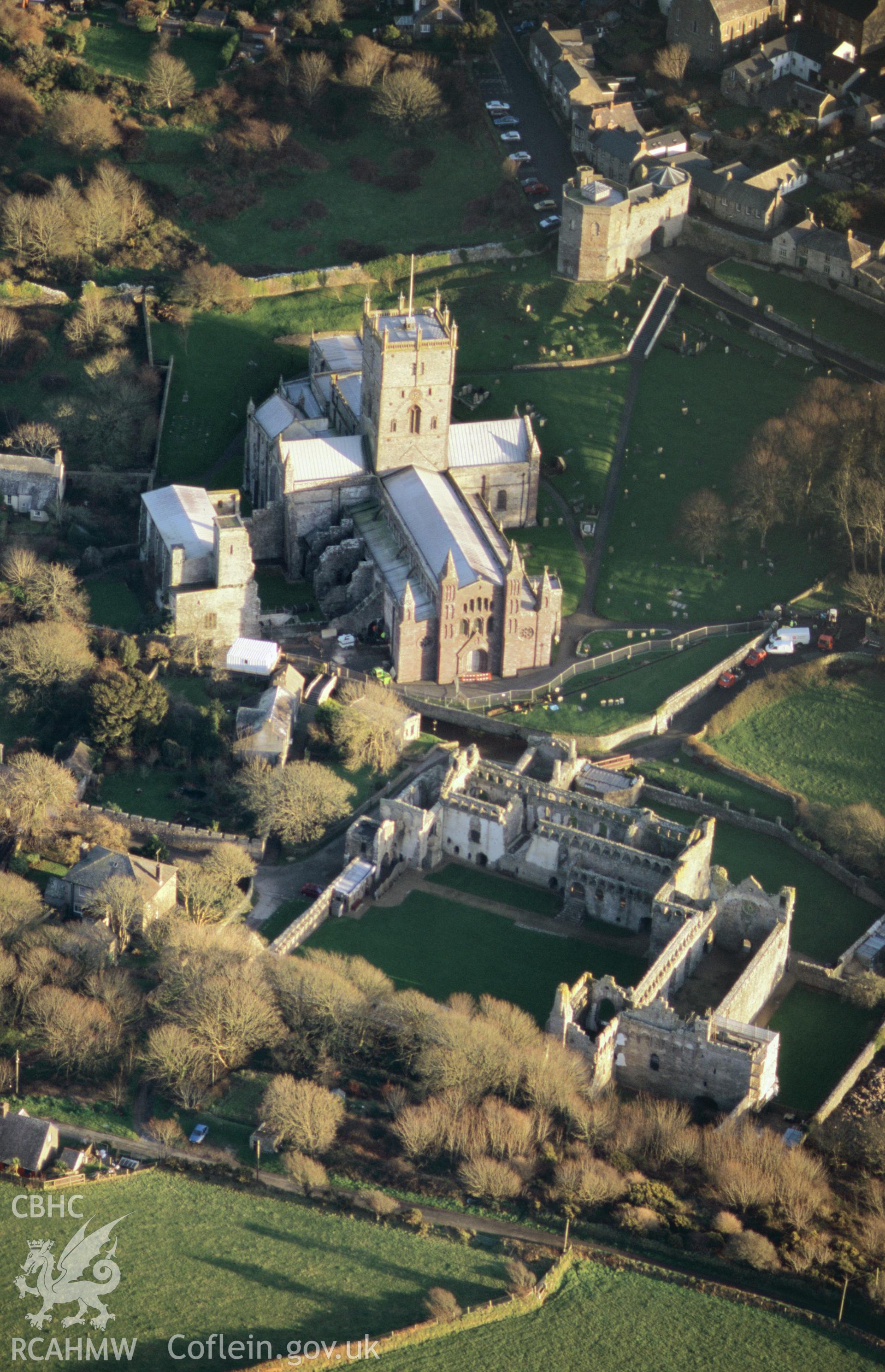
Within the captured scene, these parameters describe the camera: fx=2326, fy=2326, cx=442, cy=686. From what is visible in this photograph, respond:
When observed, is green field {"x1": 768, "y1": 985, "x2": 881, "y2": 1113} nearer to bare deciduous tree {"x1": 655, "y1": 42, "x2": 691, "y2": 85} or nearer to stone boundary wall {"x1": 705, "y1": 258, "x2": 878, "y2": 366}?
stone boundary wall {"x1": 705, "y1": 258, "x2": 878, "y2": 366}

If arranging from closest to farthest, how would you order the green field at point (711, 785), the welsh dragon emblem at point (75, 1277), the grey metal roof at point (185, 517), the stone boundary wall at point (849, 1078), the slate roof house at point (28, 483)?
the welsh dragon emblem at point (75, 1277) → the stone boundary wall at point (849, 1078) → the green field at point (711, 785) → the grey metal roof at point (185, 517) → the slate roof house at point (28, 483)

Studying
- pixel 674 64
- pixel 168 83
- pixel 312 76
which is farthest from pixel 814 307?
pixel 168 83

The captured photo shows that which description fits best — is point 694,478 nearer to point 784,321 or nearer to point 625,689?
point 784,321

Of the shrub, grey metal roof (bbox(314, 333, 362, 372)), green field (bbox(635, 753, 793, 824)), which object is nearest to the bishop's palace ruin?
green field (bbox(635, 753, 793, 824))

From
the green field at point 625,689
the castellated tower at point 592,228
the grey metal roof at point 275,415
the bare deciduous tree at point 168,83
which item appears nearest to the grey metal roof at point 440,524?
the green field at point 625,689

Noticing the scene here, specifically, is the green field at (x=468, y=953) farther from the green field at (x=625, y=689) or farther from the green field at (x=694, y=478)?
the green field at (x=694, y=478)

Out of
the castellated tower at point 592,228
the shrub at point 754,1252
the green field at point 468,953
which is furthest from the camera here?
the castellated tower at point 592,228

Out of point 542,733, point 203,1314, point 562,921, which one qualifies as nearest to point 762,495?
point 542,733
